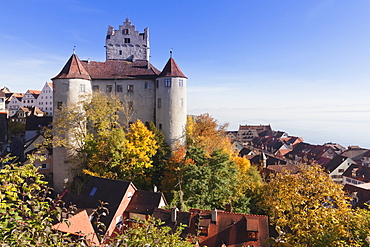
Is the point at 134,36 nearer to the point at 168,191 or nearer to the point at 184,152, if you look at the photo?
the point at 184,152

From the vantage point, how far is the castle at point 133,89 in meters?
29.5

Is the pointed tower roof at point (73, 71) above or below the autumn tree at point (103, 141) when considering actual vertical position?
above

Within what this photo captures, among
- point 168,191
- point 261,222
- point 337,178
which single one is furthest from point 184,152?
point 337,178

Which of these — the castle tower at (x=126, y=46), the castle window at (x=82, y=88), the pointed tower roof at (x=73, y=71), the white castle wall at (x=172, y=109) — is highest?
the castle tower at (x=126, y=46)

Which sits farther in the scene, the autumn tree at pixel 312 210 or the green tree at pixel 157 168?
the green tree at pixel 157 168

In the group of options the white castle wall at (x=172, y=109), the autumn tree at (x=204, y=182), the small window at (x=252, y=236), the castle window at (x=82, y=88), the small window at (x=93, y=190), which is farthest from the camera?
the white castle wall at (x=172, y=109)

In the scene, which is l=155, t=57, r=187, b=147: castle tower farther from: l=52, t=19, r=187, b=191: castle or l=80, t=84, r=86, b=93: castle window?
l=80, t=84, r=86, b=93: castle window

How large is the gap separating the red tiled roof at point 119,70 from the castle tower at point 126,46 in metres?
4.85

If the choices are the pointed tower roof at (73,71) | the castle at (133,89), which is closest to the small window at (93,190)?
the castle at (133,89)

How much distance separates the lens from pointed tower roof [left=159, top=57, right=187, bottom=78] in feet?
99.4

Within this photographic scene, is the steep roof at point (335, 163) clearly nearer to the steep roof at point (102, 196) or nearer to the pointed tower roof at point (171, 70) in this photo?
the pointed tower roof at point (171, 70)

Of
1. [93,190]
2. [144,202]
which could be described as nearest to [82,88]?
[93,190]

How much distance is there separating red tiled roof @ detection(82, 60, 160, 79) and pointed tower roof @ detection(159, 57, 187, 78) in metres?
1.88

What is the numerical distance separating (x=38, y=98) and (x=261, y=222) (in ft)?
261
